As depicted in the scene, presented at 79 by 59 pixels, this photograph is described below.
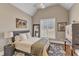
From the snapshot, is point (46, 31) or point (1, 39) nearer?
point (1, 39)

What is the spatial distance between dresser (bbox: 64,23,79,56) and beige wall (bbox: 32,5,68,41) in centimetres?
10

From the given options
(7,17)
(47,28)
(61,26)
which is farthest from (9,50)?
(61,26)

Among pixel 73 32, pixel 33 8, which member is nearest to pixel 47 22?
pixel 33 8

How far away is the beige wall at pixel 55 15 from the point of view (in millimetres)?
1789

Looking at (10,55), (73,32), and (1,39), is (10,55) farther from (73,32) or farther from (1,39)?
(73,32)

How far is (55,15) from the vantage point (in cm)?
183

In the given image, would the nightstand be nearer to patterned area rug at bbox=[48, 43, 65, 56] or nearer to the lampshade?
the lampshade

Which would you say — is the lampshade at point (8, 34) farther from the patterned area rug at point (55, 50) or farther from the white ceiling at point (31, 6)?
the white ceiling at point (31, 6)

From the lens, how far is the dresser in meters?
1.70

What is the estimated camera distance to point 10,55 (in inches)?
67.1

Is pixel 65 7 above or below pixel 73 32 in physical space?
above

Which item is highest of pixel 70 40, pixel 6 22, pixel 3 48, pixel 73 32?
pixel 6 22

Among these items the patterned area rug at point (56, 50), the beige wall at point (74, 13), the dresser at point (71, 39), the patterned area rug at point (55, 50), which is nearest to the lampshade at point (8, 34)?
the patterned area rug at point (55, 50)

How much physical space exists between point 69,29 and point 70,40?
208 mm
